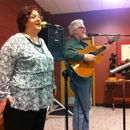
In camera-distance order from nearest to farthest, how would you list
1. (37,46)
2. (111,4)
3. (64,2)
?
(37,46) < (64,2) < (111,4)

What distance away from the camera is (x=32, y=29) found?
49.2 inches

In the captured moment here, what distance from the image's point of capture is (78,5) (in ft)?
12.1

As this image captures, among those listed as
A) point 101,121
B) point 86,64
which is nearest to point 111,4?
point 86,64

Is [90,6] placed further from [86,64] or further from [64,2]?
[86,64]

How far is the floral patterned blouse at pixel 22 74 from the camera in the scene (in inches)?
43.4

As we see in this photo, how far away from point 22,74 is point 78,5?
2.93m

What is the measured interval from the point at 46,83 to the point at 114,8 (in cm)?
329

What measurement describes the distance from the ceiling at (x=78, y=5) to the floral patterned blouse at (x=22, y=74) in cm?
258

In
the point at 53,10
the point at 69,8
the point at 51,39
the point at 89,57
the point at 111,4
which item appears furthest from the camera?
the point at 53,10

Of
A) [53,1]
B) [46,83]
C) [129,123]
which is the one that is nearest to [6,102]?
[46,83]

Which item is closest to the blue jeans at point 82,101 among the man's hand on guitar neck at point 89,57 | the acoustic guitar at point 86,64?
the acoustic guitar at point 86,64

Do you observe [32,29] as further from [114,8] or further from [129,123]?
[114,8]

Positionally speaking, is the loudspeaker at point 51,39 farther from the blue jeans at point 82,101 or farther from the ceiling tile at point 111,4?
the ceiling tile at point 111,4

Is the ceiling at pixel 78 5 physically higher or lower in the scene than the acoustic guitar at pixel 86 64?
higher
